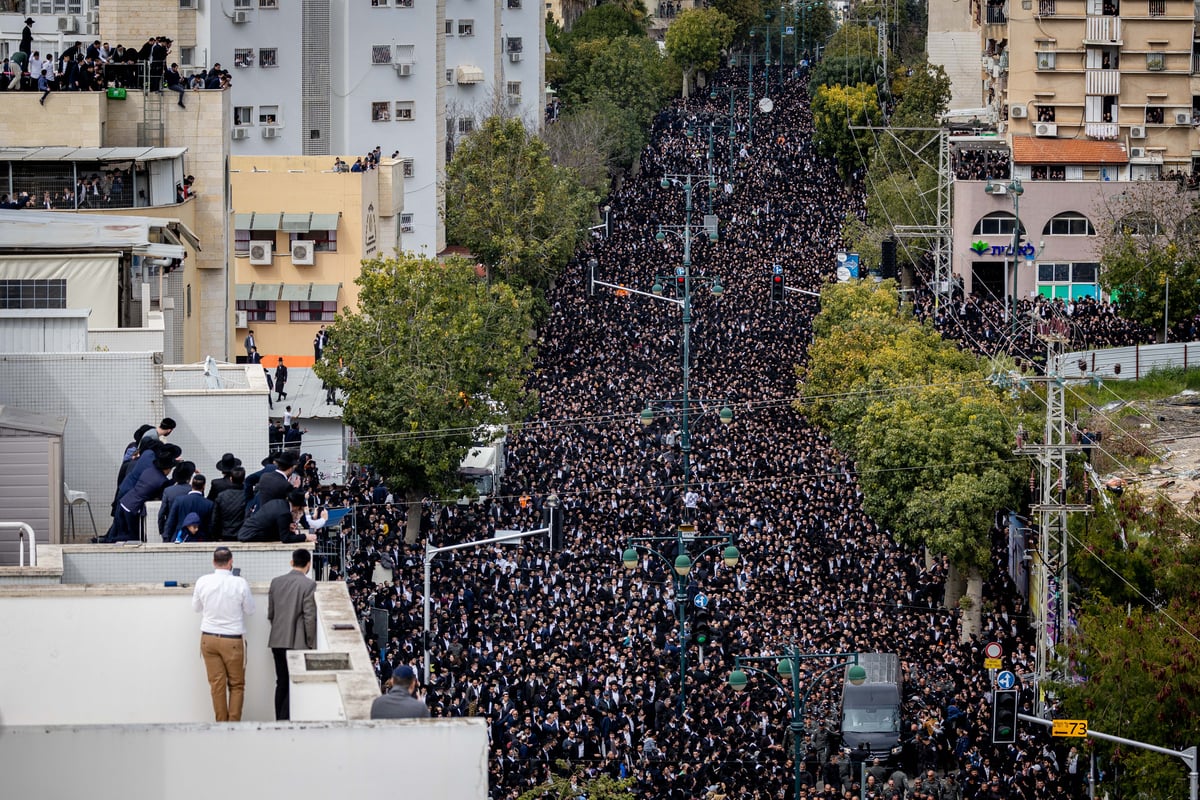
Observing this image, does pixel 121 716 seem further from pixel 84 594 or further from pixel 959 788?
pixel 959 788

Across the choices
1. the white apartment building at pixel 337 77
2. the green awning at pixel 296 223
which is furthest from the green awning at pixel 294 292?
the white apartment building at pixel 337 77

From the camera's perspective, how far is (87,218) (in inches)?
1442

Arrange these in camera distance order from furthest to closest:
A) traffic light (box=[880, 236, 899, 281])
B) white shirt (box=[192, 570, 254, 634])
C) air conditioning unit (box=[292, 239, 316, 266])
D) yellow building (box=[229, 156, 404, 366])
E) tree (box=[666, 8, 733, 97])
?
1. tree (box=[666, 8, 733, 97])
2. traffic light (box=[880, 236, 899, 281])
3. yellow building (box=[229, 156, 404, 366])
4. air conditioning unit (box=[292, 239, 316, 266])
5. white shirt (box=[192, 570, 254, 634])

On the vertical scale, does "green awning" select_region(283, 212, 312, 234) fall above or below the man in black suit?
above

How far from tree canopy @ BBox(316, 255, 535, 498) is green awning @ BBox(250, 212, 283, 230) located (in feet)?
38.1

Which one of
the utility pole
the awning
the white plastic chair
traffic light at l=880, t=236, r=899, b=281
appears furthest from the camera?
the awning

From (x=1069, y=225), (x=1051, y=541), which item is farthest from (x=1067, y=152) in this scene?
(x=1051, y=541)

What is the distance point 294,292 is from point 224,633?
51.0 m

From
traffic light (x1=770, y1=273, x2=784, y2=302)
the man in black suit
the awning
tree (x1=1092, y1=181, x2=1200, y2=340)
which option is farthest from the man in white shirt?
the awning

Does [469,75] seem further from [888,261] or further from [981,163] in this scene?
[888,261]

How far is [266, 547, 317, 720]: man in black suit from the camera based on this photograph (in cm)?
1504

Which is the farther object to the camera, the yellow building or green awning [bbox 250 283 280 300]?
the yellow building

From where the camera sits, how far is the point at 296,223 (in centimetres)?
6488

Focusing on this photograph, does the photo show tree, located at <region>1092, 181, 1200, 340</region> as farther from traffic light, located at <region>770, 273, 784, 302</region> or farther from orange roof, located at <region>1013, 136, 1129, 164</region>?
traffic light, located at <region>770, 273, 784, 302</region>
